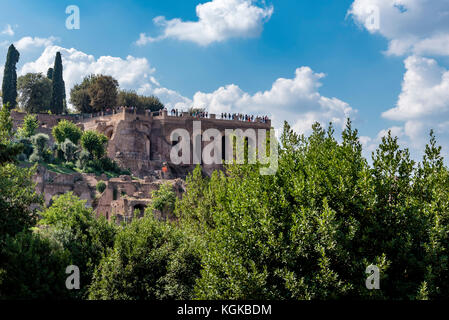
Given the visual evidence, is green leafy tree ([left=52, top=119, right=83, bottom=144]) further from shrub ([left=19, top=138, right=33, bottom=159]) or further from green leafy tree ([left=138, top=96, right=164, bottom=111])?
green leafy tree ([left=138, top=96, right=164, bottom=111])

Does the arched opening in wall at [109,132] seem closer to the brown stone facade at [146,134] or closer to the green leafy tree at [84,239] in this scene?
the brown stone facade at [146,134]

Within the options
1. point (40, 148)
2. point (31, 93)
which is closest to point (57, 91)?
point (31, 93)

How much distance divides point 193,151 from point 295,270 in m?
54.6

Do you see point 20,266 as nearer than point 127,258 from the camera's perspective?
Yes

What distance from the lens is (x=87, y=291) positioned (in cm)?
Result: 2155

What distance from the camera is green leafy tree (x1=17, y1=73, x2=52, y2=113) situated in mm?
81125

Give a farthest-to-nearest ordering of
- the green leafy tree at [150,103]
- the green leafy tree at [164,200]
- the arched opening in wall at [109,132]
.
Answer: the green leafy tree at [150,103]
the arched opening in wall at [109,132]
the green leafy tree at [164,200]

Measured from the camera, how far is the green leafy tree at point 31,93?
81.1 m

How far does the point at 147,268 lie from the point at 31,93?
68843 mm

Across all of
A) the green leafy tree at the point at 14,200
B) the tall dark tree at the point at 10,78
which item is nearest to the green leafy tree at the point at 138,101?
the tall dark tree at the point at 10,78

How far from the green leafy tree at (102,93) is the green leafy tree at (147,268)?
207ft

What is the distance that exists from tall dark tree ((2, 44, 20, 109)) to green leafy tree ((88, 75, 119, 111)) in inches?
510

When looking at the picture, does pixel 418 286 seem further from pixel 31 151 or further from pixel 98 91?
pixel 98 91
